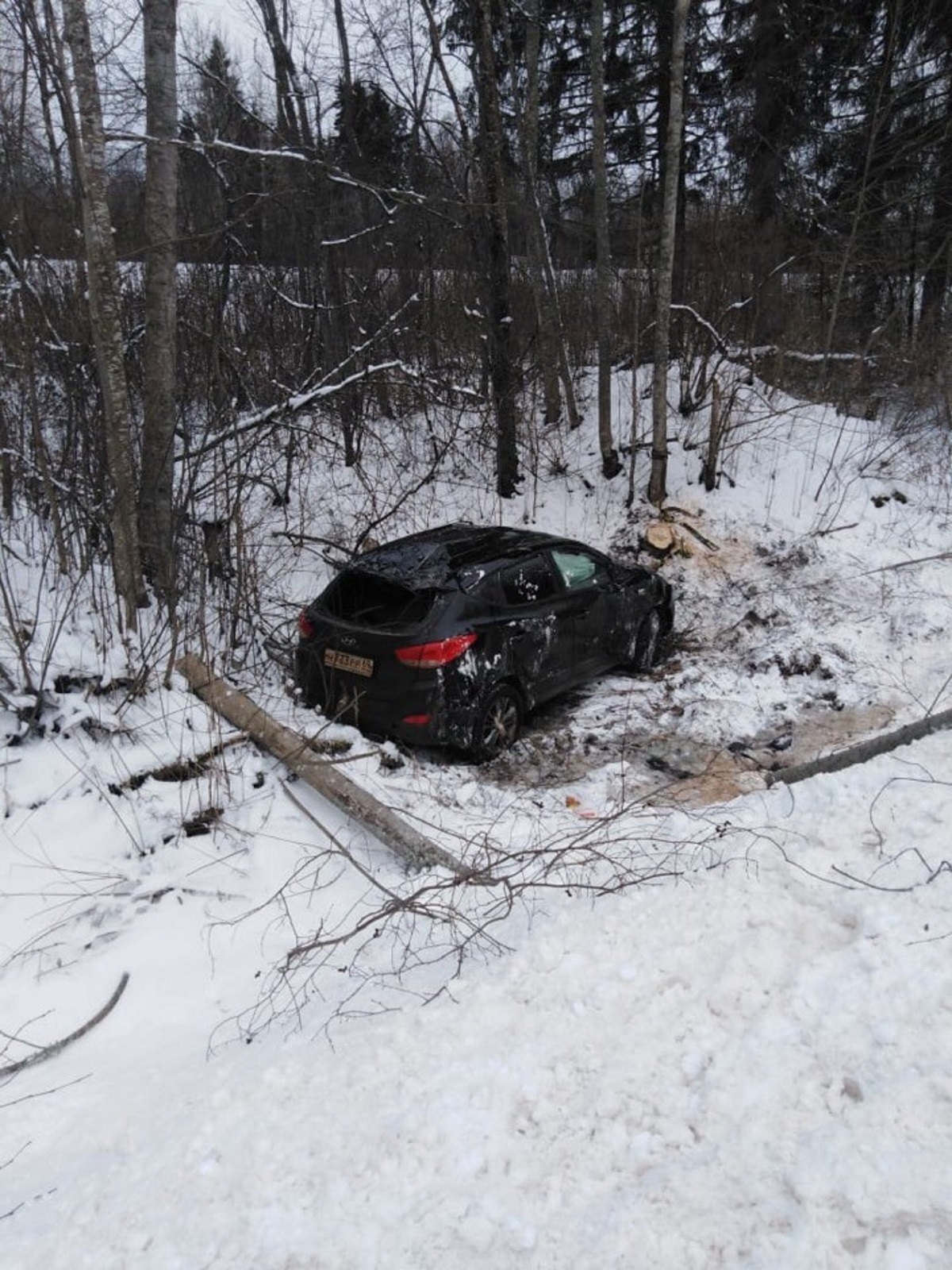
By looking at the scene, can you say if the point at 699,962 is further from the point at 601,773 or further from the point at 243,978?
the point at 601,773

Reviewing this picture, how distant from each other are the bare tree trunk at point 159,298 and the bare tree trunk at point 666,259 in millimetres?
5970

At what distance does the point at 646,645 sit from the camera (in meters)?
8.10

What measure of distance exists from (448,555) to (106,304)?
11.3ft

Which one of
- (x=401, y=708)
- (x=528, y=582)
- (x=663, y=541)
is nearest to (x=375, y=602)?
(x=401, y=708)

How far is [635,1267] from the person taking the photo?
6.21ft

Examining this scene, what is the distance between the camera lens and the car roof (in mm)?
5922

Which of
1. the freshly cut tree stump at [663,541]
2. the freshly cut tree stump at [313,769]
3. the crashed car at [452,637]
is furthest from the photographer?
the freshly cut tree stump at [663,541]

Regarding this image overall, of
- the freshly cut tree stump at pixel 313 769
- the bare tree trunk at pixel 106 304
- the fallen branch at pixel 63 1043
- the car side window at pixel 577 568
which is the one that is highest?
the bare tree trunk at pixel 106 304

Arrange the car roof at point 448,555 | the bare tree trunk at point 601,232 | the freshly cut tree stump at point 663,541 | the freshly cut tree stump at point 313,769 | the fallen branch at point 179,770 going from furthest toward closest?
the bare tree trunk at point 601,232 < the freshly cut tree stump at point 663,541 < the car roof at point 448,555 < the fallen branch at point 179,770 < the freshly cut tree stump at point 313,769

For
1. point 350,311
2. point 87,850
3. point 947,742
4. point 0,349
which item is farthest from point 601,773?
point 350,311

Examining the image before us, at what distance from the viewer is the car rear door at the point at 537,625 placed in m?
6.20

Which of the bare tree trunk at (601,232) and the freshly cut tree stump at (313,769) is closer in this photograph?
the freshly cut tree stump at (313,769)

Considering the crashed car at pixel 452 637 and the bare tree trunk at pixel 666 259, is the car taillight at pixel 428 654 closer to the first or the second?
the crashed car at pixel 452 637

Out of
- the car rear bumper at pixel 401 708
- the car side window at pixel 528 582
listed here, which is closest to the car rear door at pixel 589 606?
the car side window at pixel 528 582
